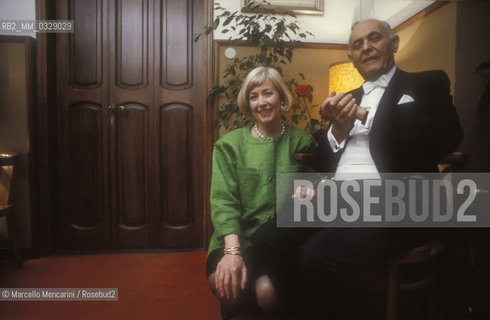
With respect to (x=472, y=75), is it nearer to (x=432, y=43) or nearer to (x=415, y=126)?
(x=432, y=43)

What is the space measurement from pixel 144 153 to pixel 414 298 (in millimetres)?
1994

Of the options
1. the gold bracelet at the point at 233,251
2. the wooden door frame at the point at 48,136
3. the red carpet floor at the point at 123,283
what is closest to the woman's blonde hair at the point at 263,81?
the gold bracelet at the point at 233,251

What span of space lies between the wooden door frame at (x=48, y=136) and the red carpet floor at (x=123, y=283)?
192mm

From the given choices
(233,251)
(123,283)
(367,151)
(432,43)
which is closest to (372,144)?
(367,151)

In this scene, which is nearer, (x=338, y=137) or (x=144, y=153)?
(x=338, y=137)

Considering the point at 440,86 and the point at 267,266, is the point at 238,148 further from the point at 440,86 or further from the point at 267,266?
the point at 440,86

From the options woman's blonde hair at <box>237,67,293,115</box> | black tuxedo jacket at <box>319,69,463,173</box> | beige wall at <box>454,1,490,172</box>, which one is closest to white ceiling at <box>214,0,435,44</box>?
beige wall at <box>454,1,490,172</box>

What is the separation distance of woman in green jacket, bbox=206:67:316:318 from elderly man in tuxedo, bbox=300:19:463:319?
0.54ft

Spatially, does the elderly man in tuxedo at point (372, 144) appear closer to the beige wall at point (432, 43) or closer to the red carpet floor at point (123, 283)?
the beige wall at point (432, 43)

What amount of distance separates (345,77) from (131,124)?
163 cm

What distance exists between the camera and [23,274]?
1892 mm

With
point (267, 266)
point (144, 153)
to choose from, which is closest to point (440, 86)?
point (267, 266)

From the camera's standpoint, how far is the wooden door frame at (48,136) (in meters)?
2.20

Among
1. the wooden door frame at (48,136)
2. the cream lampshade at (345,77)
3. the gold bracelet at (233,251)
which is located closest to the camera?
the gold bracelet at (233,251)
